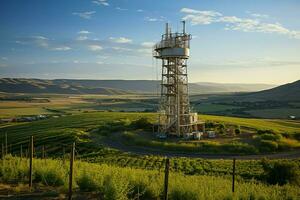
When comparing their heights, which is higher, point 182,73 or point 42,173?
point 182,73

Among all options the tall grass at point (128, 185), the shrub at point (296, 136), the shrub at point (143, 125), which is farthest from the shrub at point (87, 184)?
the shrub at point (296, 136)

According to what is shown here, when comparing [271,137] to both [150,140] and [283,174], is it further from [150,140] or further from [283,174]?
[283,174]

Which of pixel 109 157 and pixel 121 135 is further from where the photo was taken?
pixel 121 135

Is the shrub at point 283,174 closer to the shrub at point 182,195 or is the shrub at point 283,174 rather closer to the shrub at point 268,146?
the shrub at point 182,195

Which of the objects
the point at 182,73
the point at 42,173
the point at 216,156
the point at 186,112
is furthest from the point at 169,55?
the point at 42,173

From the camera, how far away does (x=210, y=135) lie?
5025 centimetres

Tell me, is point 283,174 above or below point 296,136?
above

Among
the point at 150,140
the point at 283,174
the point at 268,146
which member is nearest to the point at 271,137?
the point at 268,146

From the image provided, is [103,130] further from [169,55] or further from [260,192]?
[260,192]

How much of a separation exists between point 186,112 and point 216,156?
13116 millimetres

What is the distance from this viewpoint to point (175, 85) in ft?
168

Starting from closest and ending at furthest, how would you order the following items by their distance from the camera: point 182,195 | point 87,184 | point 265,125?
1. point 182,195
2. point 87,184
3. point 265,125

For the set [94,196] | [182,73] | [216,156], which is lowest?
[216,156]

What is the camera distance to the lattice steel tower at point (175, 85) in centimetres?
5066
